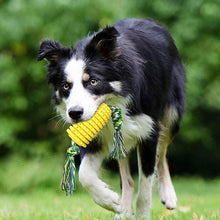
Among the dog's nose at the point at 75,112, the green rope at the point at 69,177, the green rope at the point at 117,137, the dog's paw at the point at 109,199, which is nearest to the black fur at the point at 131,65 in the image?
the green rope at the point at 117,137

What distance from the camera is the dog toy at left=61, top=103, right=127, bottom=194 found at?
404cm

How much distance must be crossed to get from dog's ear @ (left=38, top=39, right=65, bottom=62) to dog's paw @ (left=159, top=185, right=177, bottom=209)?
206 cm

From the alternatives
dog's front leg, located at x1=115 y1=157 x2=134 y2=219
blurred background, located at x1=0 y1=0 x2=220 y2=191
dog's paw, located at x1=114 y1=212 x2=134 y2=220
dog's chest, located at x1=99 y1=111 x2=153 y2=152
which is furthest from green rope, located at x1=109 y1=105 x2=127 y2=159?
blurred background, located at x1=0 y1=0 x2=220 y2=191

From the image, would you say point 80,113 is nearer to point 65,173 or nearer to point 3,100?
point 65,173

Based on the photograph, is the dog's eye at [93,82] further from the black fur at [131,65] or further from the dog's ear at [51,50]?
the dog's ear at [51,50]

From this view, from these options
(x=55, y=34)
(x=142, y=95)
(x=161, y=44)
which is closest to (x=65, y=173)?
(x=142, y=95)

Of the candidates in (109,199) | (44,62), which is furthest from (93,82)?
(44,62)

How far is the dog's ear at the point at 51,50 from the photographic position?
430 centimetres

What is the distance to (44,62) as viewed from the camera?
10727 millimetres

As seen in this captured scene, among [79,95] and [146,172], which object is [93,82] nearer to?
[79,95]

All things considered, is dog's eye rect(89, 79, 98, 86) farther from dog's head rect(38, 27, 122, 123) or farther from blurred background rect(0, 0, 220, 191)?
blurred background rect(0, 0, 220, 191)

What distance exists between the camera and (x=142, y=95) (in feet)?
14.8

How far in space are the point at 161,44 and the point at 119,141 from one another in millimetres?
1563

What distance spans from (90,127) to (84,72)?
1.63ft
